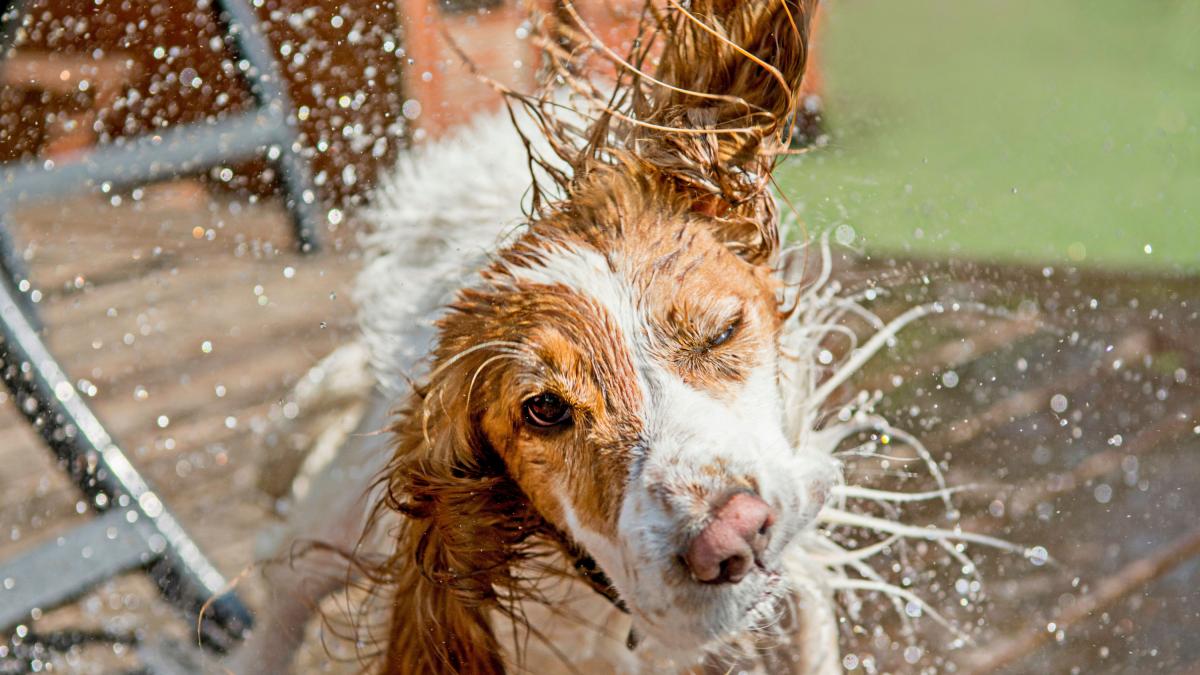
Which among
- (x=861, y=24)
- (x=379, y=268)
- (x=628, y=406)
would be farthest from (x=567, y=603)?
(x=861, y=24)

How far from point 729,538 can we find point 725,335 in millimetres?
A: 364

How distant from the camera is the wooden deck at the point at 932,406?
2.63m

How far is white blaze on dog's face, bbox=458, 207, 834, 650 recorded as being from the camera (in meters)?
1.51

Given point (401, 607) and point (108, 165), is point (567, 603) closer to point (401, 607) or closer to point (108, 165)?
point (401, 607)

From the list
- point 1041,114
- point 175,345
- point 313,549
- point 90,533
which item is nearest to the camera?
point 313,549

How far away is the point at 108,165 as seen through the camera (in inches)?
117

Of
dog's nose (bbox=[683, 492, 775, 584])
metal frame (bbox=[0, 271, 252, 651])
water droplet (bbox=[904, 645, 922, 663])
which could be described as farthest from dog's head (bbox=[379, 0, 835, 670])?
metal frame (bbox=[0, 271, 252, 651])

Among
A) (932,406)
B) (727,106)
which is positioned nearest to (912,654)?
(932,406)

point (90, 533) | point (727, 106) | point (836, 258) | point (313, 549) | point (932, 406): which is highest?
point (727, 106)

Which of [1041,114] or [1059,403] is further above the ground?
[1041,114]

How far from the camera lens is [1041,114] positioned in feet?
12.4

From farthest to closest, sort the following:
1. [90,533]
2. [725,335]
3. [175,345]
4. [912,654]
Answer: [175,345], [90,533], [912,654], [725,335]

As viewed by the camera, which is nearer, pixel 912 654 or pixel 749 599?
pixel 749 599

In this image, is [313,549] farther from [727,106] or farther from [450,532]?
[727,106]
